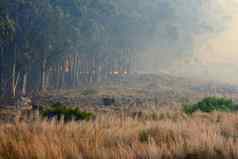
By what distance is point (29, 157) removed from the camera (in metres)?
6.03

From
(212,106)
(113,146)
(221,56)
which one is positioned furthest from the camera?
(221,56)

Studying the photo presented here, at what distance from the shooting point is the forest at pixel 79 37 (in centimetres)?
3512

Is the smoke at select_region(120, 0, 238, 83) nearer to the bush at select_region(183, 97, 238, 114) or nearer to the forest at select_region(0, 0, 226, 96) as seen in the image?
the forest at select_region(0, 0, 226, 96)

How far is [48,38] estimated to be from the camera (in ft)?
120

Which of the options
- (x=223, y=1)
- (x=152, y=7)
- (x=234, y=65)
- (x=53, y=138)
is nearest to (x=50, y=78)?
(x=152, y=7)

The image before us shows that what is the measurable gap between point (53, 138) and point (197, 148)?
2.89 metres

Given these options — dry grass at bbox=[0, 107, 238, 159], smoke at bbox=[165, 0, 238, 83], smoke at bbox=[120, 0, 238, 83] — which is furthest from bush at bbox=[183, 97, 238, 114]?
smoke at bbox=[165, 0, 238, 83]

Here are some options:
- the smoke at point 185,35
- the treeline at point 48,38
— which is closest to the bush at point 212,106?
the treeline at point 48,38

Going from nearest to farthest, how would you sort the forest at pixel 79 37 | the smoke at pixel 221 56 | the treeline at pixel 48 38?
1. the treeline at pixel 48 38
2. the forest at pixel 79 37
3. the smoke at pixel 221 56

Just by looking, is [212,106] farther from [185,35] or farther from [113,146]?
[185,35]

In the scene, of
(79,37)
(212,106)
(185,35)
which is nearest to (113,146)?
(212,106)

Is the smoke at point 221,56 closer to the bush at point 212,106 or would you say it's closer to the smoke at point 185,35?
the smoke at point 185,35

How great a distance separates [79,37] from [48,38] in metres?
6.12

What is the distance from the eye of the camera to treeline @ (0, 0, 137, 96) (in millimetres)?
34250
